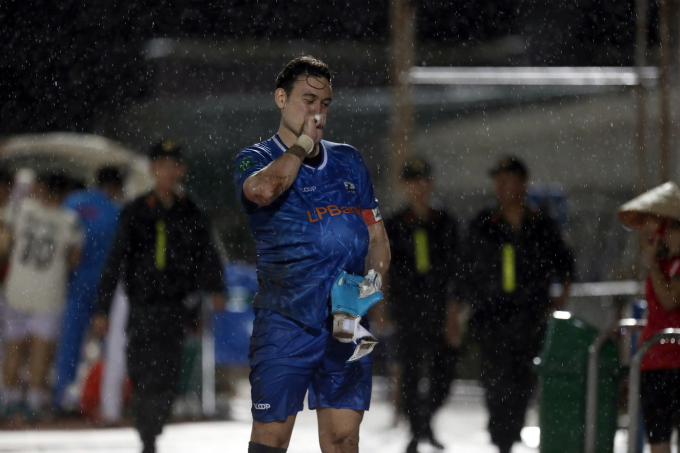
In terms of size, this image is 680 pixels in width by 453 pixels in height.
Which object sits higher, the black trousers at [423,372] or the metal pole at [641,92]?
the metal pole at [641,92]

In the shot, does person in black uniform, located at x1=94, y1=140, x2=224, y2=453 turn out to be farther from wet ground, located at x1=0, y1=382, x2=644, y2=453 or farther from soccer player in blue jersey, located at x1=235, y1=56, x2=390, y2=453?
soccer player in blue jersey, located at x1=235, y1=56, x2=390, y2=453

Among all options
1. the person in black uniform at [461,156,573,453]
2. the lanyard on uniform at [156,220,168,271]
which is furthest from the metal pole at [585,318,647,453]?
the lanyard on uniform at [156,220,168,271]

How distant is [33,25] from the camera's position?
954 inches

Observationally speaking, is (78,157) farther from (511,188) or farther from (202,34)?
(511,188)

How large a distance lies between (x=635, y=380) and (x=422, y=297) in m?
2.49

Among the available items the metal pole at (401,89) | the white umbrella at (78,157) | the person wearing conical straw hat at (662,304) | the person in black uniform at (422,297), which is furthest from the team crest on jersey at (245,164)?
the white umbrella at (78,157)

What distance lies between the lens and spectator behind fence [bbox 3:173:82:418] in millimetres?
9922

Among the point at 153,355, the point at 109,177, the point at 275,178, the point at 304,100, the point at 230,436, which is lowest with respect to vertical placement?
the point at 230,436

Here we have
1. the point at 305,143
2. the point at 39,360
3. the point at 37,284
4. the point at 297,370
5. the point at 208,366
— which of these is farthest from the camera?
the point at 208,366

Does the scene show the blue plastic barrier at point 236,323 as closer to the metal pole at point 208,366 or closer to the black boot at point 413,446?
the metal pole at point 208,366

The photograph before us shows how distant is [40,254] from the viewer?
32.8 ft

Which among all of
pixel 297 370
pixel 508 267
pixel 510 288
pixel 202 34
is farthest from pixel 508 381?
pixel 202 34

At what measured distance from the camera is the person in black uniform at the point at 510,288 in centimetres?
728

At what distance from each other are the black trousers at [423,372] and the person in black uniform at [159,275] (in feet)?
5.23
